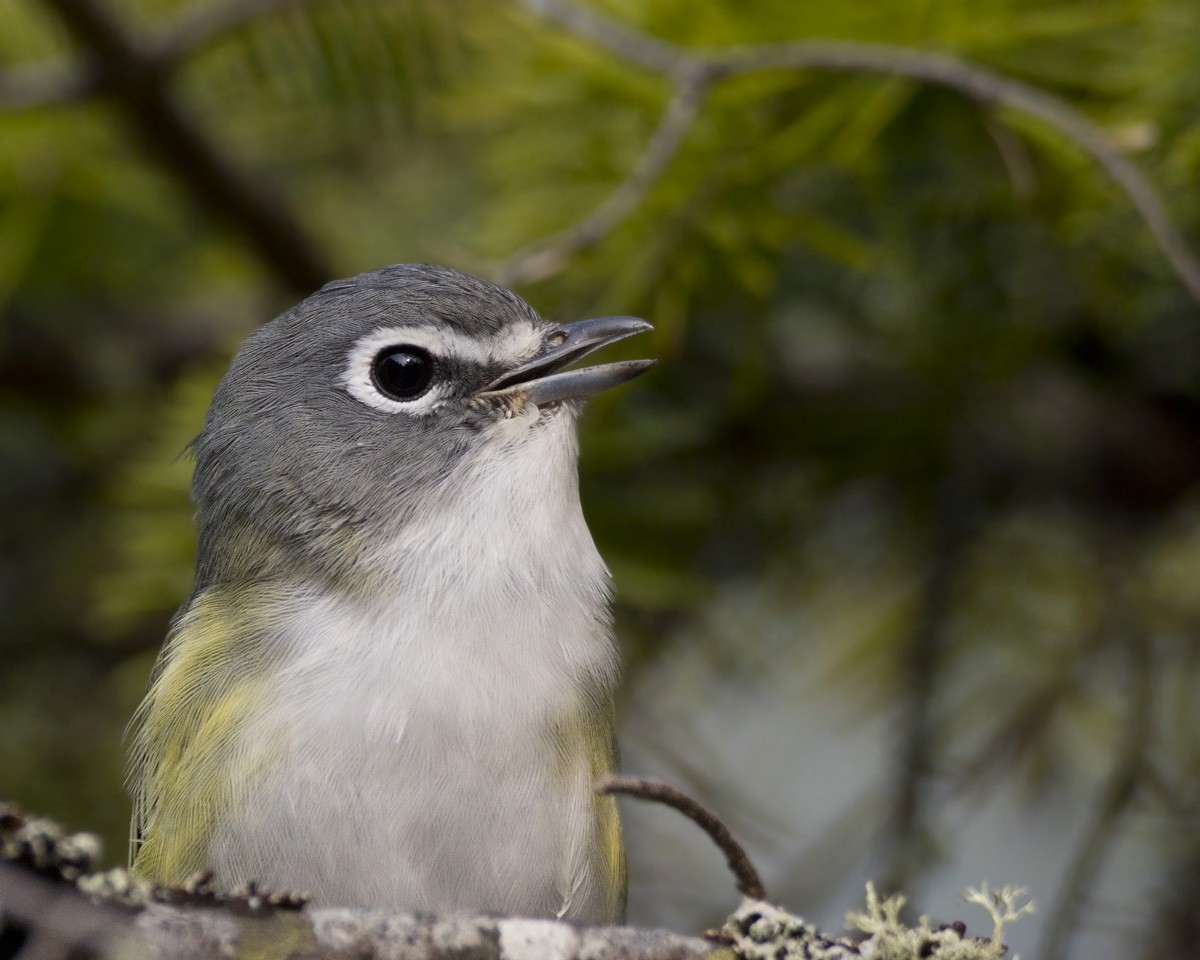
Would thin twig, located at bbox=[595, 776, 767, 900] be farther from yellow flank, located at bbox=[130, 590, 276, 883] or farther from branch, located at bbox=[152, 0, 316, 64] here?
branch, located at bbox=[152, 0, 316, 64]

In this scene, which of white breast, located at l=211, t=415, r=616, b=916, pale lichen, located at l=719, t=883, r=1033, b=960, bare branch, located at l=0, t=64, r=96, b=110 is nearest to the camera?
pale lichen, located at l=719, t=883, r=1033, b=960

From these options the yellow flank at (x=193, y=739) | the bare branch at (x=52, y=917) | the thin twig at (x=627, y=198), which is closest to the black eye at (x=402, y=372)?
the thin twig at (x=627, y=198)

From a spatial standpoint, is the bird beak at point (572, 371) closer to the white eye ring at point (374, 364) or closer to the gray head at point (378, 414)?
the gray head at point (378, 414)

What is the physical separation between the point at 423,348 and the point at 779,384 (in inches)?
44.1

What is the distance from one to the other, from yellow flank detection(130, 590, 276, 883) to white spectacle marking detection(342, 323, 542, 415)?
545 mm

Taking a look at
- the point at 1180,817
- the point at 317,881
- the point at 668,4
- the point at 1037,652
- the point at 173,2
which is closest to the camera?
the point at 317,881

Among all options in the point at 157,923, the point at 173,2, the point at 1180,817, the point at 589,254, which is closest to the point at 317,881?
the point at 157,923

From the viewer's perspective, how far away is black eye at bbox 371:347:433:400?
294 cm

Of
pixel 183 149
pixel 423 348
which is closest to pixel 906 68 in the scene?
pixel 423 348

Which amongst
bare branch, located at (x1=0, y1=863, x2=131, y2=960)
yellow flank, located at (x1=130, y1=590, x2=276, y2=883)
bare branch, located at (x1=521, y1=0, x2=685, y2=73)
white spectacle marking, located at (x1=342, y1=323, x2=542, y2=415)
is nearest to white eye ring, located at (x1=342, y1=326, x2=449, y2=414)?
white spectacle marking, located at (x1=342, y1=323, x2=542, y2=415)

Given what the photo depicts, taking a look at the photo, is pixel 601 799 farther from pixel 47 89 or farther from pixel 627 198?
pixel 47 89

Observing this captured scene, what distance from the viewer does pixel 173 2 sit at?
12.8 feet

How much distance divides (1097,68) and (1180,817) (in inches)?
66.9

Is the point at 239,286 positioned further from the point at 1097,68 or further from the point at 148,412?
the point at 1097,68
